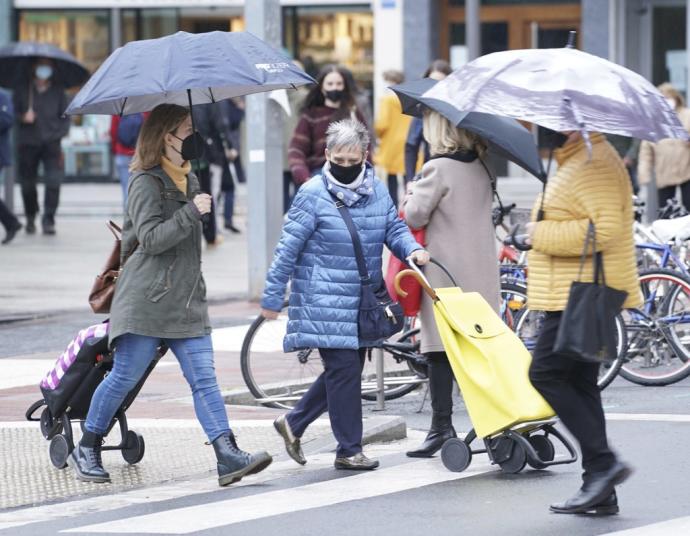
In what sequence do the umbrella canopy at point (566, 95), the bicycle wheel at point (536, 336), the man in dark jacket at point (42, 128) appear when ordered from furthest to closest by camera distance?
the man in dark jacket at point (42, 128), the bicycle wheel at point (536, 336), the umbrella canopy at point (566, 95)

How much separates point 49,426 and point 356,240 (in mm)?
1669

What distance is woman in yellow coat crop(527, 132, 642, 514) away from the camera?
649cm

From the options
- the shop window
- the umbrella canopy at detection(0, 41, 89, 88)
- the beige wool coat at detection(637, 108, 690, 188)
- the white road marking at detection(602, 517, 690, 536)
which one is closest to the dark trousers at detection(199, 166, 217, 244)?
the umbrella canopy at detection(0, 41, 89, 88)

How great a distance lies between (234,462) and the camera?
729 centimetres

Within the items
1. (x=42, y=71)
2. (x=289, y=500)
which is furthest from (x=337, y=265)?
(x=42, y=71)

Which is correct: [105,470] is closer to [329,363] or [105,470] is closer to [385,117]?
[329,363]

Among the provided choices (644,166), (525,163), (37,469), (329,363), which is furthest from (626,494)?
(644,166)

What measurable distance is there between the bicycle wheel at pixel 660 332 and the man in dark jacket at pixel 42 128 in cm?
1106

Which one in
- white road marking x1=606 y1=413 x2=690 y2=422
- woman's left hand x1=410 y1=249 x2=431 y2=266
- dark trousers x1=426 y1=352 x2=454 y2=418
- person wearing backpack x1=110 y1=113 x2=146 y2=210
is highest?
person wearing backpack x1=110 y1=113 x2=146 y2=210

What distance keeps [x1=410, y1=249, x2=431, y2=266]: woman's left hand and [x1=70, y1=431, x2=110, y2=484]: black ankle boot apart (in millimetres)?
1599

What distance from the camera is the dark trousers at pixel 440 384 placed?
7930 millimetres

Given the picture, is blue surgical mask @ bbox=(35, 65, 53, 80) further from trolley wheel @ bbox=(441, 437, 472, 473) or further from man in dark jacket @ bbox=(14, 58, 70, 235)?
trolley wheel @ bbox=(441, 437, 472, 473)

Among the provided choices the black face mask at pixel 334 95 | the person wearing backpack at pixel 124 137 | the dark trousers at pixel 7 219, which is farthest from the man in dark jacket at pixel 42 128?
the black face mask at pixel 334 95

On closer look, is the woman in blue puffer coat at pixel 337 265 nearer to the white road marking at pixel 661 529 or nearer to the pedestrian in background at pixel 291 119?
the white road marking at pixel 661 529
